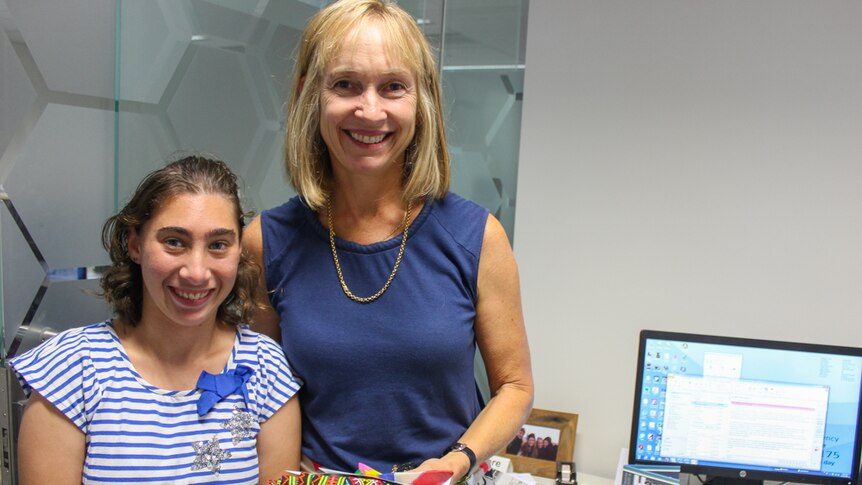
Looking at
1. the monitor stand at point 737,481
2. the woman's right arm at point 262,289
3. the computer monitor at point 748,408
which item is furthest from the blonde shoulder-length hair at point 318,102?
the monitor stand at point 737,481

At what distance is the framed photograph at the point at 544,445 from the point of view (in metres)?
2.39

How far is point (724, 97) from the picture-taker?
2242 millimetres

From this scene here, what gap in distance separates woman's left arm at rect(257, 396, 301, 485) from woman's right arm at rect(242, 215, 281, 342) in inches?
6.9

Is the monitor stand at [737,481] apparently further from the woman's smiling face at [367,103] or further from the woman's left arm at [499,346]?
the woman's smiling face at [367,103]

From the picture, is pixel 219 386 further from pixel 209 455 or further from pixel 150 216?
pixel 150 216

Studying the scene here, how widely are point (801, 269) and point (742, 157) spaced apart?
0.37 m

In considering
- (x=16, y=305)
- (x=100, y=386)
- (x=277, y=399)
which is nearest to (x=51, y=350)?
(x=100, y=386)

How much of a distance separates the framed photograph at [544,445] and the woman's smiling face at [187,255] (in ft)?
4.55

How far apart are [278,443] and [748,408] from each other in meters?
1.37

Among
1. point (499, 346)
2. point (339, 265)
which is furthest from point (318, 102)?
point (499, 346)

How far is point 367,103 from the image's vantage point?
4.25 feet

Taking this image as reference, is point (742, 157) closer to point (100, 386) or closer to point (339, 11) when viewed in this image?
point (339, 11)

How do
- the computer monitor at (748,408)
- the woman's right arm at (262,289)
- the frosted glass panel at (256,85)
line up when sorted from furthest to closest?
the computer monitor at (748,408), the frosted glass panel at (256,85), the woman's right arm at (262,289)

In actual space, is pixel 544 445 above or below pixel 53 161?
below
